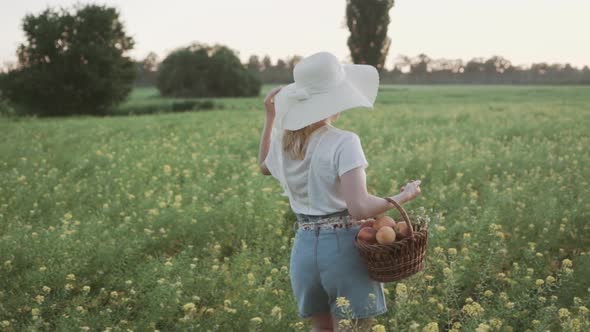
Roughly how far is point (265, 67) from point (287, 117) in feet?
261

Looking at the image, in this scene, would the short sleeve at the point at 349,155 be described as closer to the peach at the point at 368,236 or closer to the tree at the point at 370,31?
the peach at the point at 368,236

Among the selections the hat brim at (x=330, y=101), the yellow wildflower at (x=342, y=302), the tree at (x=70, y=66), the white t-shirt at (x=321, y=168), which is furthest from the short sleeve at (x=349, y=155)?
the tree at (x=70, y=66)

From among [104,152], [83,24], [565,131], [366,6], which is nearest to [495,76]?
[366,6]

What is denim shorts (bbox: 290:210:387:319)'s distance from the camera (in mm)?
2658

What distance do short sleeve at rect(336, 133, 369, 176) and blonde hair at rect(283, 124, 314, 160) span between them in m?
0.24

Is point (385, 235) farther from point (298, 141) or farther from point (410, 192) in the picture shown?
point (298, 141)

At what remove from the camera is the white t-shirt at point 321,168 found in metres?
2.47

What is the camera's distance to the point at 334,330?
112 inches

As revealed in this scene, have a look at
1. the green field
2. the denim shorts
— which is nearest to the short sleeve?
the denim shorts

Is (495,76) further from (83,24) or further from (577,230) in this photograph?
(577,230)

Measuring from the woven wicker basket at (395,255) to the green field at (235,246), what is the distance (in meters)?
0.39

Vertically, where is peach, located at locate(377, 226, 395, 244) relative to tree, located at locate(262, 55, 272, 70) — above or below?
below

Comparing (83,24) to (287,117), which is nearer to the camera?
(287,117)

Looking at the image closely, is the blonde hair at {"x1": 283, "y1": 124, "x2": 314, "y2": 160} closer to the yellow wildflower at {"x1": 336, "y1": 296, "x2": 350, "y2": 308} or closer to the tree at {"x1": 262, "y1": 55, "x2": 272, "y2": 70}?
the yellow wildflower at {"x1": 336, "y1": 296, "x2": 350, "y2": 308}
